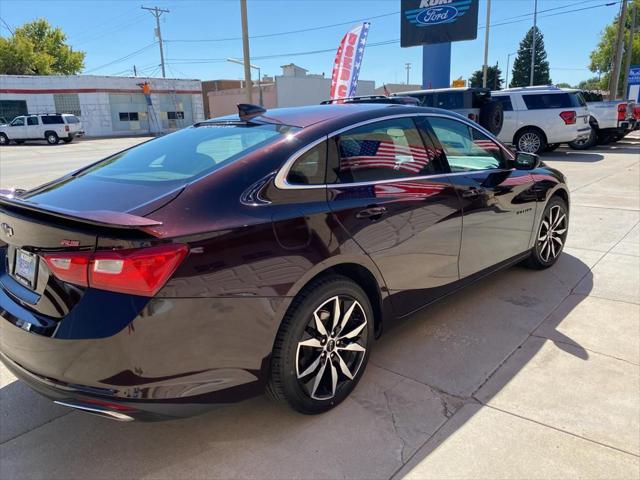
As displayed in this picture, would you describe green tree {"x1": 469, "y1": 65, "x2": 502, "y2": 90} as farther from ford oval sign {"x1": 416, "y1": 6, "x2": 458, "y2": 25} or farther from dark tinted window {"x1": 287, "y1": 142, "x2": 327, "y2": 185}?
dark tinted window {"x1": 287, "y1": 142, "x2": 327, "y2": 185}

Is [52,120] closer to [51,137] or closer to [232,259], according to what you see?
[51,137]

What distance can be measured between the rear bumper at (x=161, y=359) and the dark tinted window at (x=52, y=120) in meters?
33.8

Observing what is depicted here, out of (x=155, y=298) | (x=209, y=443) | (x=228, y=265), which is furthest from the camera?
(x=209, y=443)

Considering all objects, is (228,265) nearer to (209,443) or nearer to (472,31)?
(209,443)

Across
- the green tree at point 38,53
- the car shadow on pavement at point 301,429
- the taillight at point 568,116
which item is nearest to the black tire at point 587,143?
the taillight at point 568,116

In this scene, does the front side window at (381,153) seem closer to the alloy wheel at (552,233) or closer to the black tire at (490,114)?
the alloy wheel at (552,233)

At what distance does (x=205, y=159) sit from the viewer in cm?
266

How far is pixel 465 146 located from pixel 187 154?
2235mm

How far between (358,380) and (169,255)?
4.68 ft

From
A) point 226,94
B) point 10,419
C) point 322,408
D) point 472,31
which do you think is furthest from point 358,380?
point 226,94

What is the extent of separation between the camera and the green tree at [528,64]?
8392 centimetres

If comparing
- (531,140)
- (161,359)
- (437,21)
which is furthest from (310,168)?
(437,21)

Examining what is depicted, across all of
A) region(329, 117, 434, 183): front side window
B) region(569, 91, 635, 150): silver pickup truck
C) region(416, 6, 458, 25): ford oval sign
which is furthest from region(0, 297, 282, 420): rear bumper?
region(416, 6, 458, 25): ford oval sign

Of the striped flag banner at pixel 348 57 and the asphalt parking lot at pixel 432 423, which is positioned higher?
the striped flag banner at pixel 348 57
